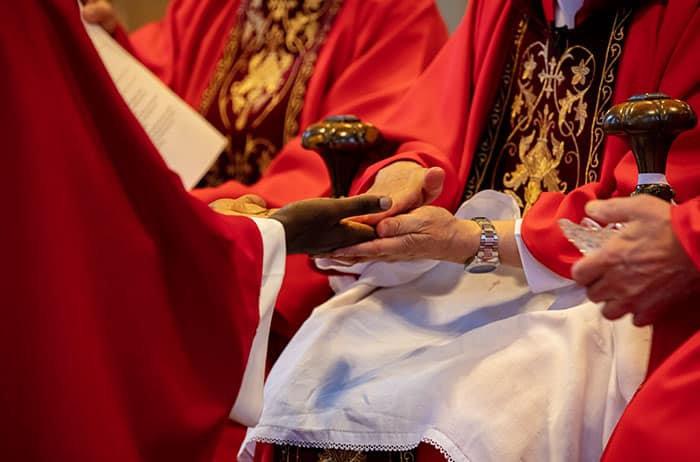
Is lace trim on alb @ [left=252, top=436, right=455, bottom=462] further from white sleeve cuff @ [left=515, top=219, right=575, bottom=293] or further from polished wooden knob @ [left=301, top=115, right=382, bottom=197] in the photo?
polished wooden knob @ [left=301, top=115, right=382, bottom=197]

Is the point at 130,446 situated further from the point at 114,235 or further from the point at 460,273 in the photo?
the point at 460,273

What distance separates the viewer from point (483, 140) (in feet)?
5.63

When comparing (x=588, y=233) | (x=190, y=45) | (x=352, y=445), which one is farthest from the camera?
(x=190, y=45)

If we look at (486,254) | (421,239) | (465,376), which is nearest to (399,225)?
(421,239)

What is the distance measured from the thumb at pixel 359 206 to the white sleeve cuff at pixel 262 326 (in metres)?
0.09

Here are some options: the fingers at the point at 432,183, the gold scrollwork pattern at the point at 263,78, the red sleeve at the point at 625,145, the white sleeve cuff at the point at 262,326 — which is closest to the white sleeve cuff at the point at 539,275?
the red sleeve at the point at 625,145

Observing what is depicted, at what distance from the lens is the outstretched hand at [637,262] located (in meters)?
Result: 1.13

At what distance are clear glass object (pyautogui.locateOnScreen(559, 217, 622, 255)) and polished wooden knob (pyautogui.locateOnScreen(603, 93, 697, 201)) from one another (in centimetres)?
12

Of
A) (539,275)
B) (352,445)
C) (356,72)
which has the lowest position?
(352,445)

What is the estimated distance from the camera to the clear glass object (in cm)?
118

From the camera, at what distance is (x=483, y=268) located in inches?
58.4

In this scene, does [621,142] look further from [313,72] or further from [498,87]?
[313,72]

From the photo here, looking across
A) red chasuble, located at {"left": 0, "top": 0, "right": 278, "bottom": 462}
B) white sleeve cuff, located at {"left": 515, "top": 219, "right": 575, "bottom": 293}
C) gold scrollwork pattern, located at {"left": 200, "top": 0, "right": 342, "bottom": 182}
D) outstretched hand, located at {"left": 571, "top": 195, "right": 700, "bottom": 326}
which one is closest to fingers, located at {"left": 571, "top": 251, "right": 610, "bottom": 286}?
outstretched hand, located at {"left": 571, "top": 195, "right": 700, "bottom": 326}

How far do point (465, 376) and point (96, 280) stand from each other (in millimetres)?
519
